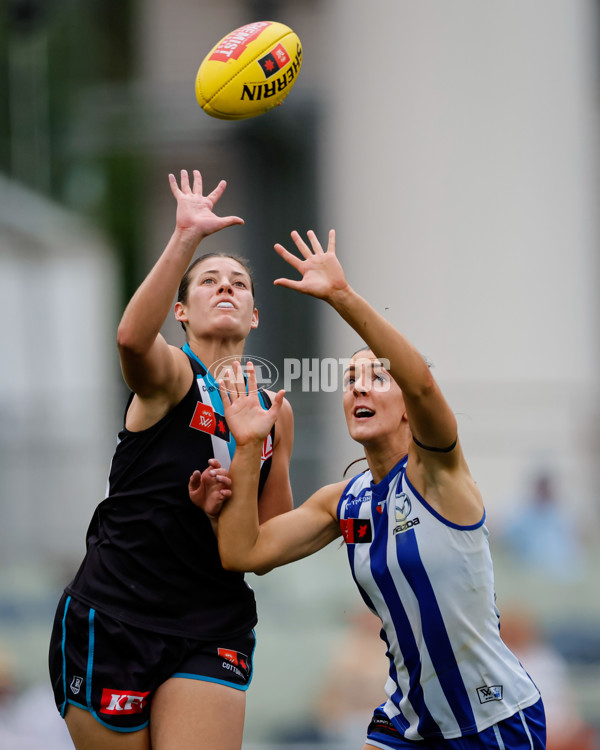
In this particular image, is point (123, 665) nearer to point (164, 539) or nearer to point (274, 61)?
point (164, 539)

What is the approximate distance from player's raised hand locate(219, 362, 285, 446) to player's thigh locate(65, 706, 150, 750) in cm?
104

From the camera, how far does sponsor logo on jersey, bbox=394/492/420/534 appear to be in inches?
128

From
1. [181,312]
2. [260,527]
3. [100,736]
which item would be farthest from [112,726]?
[181,312]

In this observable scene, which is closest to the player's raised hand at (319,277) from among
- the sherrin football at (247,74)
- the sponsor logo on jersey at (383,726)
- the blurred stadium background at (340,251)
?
the sherrin football at (247,74)

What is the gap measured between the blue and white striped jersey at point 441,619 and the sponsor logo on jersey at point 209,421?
0.64 meters

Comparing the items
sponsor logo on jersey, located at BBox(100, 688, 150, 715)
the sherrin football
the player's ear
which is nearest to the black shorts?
sponsor logo on jersey, located at BBox(100, 688, 150, 715)

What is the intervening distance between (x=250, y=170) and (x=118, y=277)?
1964 mm

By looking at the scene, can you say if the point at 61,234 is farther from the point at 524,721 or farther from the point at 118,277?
the point at 524,721

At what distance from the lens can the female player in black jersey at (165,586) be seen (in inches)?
128

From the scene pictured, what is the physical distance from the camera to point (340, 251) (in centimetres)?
989

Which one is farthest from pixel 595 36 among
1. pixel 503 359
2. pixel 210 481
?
pixel 210 481

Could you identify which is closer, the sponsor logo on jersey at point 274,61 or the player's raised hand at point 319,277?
the player's raised hand at point 319,277

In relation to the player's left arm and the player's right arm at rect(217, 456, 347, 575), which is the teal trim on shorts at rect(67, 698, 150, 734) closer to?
the player's right arm at rect(217, 456, 347, 575)

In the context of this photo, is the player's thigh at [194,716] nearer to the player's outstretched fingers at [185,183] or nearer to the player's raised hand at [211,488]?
the player's raised hand at [211,488]
